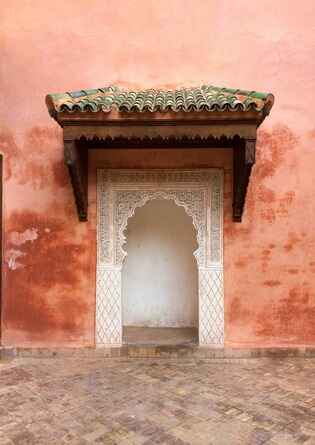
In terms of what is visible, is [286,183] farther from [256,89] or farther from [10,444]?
[10,444]

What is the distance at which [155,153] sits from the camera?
4.61 meters

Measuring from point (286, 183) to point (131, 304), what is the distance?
3149 mm

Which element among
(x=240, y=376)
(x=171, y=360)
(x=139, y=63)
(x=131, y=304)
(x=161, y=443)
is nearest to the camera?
(x=161, y=443)

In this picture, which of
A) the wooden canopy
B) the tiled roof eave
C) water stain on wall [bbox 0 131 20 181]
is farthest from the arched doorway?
the tiled roof eave

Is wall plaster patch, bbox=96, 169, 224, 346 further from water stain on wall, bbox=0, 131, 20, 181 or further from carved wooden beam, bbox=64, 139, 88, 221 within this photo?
water stain on wall, bbox=0, 131, 20, 181

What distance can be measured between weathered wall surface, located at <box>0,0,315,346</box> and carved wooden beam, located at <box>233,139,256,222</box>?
14cm

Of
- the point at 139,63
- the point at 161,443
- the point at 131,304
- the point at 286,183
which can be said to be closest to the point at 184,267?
the point at 131,304

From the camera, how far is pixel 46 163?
459 centimetres

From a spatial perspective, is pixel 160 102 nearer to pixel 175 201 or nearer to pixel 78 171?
pixel 78 171

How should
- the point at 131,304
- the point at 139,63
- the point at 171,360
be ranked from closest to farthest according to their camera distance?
the point at 171,360 → the point at 139,63 → the point at 131,304

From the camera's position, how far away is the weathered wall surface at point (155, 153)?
452cm

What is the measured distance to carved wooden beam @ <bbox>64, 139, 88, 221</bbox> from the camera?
3773mm

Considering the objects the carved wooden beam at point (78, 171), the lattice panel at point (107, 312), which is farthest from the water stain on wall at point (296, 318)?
the carved wooden beam at point (78, 171)

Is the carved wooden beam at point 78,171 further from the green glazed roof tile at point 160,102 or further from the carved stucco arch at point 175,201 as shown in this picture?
the carved stucco arch at point 175,201
